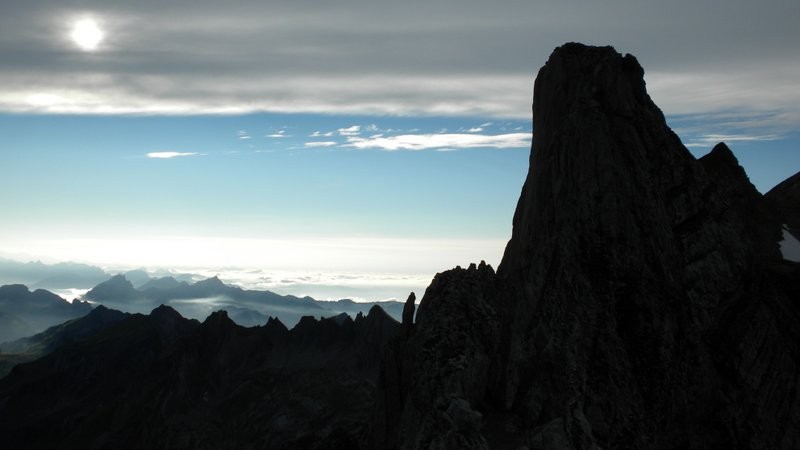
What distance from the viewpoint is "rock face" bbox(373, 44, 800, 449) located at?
5181 centimetres

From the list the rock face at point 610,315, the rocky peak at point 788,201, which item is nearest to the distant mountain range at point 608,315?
the rock face at point 610,315

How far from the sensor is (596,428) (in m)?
49.8

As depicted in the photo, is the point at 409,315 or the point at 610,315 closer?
the point at 610,315

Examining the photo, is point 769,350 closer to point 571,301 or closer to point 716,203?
point 716,203

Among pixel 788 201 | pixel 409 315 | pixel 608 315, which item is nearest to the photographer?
pixel 608 315

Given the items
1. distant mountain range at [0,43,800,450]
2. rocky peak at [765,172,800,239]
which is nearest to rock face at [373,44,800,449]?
distant mountain range at [0,43,800,450]

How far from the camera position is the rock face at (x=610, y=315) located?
51.8 metres

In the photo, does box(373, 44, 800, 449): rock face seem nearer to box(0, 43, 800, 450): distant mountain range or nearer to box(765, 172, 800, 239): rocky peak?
box(0, 43, 800, 450): distant mountain range

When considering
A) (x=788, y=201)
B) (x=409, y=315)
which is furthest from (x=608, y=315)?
(x=788, y=201)

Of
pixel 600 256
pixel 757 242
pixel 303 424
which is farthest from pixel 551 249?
pixel 303 424

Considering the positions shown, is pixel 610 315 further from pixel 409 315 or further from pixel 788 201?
pixel 788 201

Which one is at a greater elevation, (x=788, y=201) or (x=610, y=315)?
(x=788, y=201)

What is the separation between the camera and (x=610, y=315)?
5444 cm

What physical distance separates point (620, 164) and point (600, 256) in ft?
28.7
